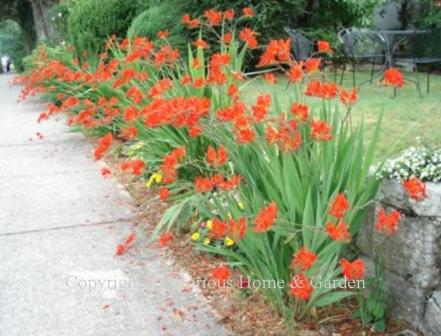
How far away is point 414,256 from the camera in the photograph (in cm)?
260

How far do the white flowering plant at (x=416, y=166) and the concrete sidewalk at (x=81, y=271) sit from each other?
110cm

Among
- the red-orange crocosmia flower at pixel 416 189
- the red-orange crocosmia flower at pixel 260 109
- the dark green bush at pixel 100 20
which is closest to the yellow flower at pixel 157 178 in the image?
the red-orange crocosmia flower at pixel 260 109

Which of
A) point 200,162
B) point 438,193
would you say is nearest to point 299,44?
point 200,162

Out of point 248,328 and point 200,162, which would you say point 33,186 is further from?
point 248,328

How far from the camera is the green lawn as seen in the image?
4348 mm

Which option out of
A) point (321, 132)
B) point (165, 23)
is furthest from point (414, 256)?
point (165, 23)

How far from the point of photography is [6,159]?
683 centimetres

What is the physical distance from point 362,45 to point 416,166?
25.4 ft

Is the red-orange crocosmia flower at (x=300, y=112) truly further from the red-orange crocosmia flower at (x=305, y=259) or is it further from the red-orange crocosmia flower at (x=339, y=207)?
the red-orange crocosmia flower at (x=305, y=259)

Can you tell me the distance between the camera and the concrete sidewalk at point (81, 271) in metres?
2.96

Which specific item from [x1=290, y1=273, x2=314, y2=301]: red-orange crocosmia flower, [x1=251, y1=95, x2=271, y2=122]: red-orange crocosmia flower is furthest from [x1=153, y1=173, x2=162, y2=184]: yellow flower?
[x1=290, y1=273, x2=314, y2=301]: red-orange crocosmia flower

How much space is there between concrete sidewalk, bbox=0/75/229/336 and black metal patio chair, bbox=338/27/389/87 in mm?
3069

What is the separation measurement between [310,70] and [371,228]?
2.71ft

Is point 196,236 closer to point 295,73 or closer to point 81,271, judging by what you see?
point 81,271
